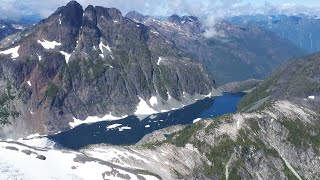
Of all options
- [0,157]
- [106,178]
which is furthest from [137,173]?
[0,157]

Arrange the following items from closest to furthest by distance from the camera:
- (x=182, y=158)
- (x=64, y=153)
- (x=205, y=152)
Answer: (x=64, y=153) → (x=182, y=158) → (x=205, y=152)

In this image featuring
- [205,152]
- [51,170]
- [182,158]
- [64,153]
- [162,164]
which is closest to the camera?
[51,170]

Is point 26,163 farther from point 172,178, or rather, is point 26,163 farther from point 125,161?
point 172,178

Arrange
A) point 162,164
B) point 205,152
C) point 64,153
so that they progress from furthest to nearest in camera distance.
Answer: point 205,152, point 162,164, point 64,153

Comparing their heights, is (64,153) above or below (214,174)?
above

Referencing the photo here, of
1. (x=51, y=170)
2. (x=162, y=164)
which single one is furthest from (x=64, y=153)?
(x=162, y=164)

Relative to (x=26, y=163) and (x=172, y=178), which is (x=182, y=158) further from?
(x=26, y=163)

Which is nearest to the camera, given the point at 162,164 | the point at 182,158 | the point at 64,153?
the point at 64,153

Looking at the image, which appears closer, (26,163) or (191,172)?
(26,163)

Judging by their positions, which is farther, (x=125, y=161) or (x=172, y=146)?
(x=172, y=146)
